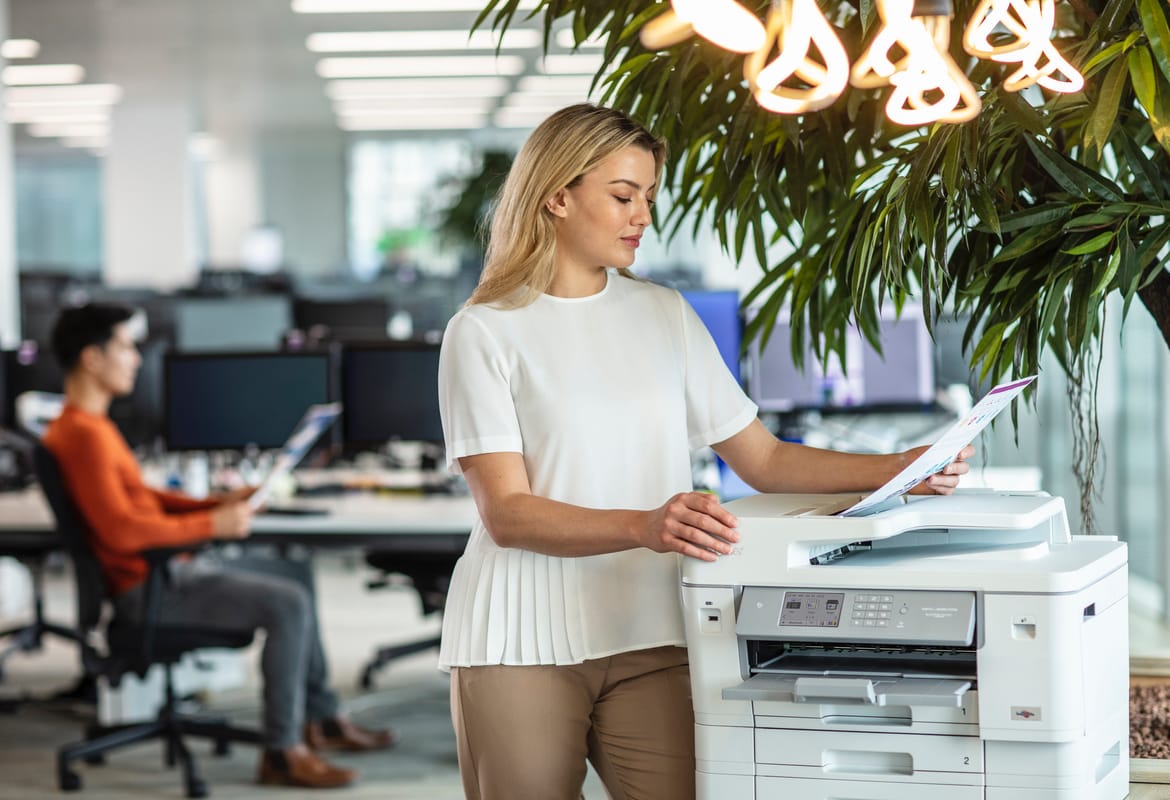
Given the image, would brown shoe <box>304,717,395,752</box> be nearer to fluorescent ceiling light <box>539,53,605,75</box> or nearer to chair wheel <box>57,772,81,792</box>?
chair wheel <box>57,772,81,792</box>

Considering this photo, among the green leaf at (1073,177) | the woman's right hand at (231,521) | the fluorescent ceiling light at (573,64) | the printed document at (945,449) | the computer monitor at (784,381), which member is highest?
the fluorescent ceiling light at (573,64)

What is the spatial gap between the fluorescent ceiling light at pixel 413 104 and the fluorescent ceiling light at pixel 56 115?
241 cm

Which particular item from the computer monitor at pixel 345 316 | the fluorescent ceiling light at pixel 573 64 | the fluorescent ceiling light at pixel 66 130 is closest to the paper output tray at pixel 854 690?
the computer monitor at pixel 345 316

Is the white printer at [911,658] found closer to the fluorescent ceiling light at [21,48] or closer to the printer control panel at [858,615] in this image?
the printer control panel at [858,615]

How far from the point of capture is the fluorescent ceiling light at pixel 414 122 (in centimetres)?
1520

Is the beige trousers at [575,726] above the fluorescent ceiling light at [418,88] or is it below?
below

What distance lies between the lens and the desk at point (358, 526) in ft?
13.2

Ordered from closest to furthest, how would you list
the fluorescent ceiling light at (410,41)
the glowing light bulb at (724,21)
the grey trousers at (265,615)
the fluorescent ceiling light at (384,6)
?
the glowing light bulb at (724,21)
the grey trousers at (265,615)
the fluorescent ceiling light at (384,6)
the fluorescent ceiling light at (410,41)

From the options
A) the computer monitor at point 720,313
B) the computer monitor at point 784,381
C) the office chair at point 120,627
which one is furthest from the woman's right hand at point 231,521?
the computer monitor at point 784,381

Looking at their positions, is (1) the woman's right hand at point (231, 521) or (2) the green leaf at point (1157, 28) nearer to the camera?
(2) the green leaf at point (1157, 28)

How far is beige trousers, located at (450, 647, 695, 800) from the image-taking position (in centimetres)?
182

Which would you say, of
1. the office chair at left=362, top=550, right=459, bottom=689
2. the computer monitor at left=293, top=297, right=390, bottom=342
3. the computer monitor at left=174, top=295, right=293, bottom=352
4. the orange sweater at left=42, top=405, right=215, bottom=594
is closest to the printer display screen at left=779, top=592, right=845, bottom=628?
the orange sweater at left=42, top=405, right=215, bottom=594

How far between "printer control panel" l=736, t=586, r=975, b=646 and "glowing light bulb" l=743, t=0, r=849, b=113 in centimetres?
59

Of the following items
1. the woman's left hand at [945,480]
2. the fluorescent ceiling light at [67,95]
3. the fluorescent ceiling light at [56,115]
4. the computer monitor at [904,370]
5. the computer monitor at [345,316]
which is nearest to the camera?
the woman's left hand at [945,480]
